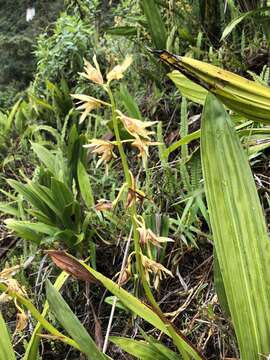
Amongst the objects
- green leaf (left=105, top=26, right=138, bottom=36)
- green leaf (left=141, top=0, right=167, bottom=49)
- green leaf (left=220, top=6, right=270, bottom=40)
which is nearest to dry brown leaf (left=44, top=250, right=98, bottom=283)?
green leaf (left=220, top=6, right=270, bottom=40)

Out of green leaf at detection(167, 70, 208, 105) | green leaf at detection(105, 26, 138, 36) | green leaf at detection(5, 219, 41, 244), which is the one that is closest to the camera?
green leaf at detection(167, 70, 208, 105)

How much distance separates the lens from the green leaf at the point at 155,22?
6.16 ft

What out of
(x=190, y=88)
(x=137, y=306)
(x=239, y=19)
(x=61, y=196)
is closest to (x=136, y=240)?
(x=137, y=306)

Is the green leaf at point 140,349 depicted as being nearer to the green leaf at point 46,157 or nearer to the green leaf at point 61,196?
the green leaf at point 61,196

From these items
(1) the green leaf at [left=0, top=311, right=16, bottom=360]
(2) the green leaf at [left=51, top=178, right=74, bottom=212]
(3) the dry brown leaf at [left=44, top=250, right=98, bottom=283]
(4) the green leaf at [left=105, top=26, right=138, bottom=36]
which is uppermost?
(4) the green leaf at [left=105, top=26, right=138, bottom=36]

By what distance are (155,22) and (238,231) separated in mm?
1370

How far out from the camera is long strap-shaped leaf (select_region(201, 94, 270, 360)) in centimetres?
72

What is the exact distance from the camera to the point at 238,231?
2.37 feet

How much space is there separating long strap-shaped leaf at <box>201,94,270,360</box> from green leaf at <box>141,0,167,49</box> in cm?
128

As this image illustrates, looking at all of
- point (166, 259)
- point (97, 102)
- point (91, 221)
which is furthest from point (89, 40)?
point (97, 102)

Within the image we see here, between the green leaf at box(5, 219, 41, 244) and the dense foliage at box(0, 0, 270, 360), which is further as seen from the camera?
the green leaf at box(5, 219, 41, 244)

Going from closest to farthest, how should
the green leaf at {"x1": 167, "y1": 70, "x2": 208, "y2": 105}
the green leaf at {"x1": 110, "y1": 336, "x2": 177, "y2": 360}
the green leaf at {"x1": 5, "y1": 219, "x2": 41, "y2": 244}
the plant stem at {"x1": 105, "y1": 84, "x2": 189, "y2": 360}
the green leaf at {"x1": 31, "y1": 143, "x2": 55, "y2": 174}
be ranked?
the plant stem at {"x1": 105, "y1": 84, "x2": 189, "y2": 360} → the green leaf at {"x1": 110, "y1": 336, "x2": 177, "y2": 360} → the green leaf at {"x1": 167, "y1": 70, "x2": 208, "y2": 105} → the green leaf at {"x1": 5, "y1": 219, "x2": 41, "y2": 244} → the green leaf at {"x1": 31, "y1": 143, "x2": 55, "y2": 174}

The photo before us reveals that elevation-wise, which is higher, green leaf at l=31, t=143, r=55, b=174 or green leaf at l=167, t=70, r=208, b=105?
green leaf at l=167, t=70, r=208, b=105

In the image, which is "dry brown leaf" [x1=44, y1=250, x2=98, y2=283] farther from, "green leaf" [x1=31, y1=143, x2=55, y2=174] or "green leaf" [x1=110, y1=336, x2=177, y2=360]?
"green leaf" [x1=31, y1=143, x2=55, y2=174]
